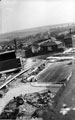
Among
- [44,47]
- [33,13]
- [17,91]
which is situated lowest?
[17,91]

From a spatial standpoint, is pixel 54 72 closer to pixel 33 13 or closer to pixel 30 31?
pixel 30 31

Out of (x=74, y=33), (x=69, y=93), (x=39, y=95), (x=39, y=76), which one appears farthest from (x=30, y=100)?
(x=74, y=33)

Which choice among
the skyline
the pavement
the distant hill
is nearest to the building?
the distant hill

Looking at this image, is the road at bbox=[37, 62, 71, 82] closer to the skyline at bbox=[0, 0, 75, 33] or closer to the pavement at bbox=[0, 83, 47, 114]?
the pavement at bbox=[0, 83, 47, 114]

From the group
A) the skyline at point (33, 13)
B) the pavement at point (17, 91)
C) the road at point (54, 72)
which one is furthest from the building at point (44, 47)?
the pavement at point (17, 91)

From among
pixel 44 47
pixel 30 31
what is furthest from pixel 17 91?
pixel 44 47

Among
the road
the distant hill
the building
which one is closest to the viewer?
the road

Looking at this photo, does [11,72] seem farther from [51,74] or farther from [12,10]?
[12,10]

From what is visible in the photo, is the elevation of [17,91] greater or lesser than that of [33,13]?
lesser

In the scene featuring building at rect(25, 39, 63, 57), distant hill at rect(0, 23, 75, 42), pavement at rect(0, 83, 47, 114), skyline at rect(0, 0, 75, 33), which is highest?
skyline at rect(0, 0, 75, 33)

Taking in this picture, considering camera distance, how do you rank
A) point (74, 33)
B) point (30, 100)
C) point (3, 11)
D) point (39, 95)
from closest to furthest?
1. point (30, 100)
2. point (39, 95)
3. point (3, 11)
4. point (74, 33)

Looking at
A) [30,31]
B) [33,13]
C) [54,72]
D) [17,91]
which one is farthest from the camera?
[33,13]
